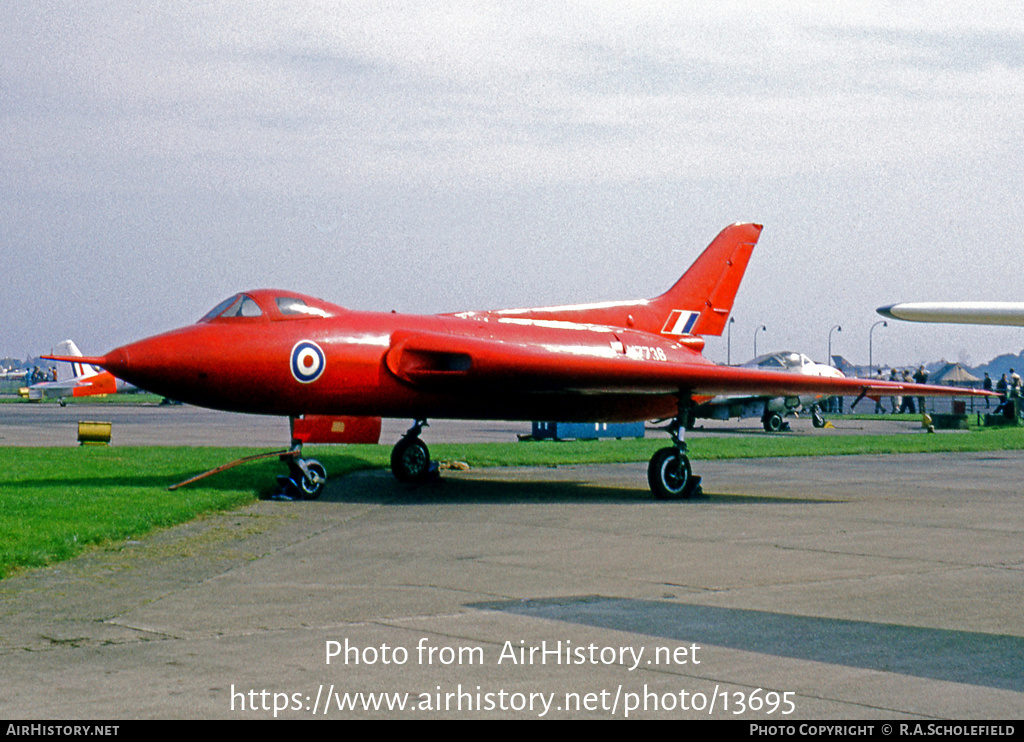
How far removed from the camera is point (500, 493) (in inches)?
634

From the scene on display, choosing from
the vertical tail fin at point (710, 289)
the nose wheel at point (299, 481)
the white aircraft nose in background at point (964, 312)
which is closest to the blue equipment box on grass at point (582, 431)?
the vertical tail fin at point (710, 289)

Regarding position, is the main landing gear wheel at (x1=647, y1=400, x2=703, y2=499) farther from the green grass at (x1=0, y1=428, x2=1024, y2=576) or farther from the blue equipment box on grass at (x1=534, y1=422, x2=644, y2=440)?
the blue equipment box on grass at (x1=534, y1=422, x2=644, y2=440)

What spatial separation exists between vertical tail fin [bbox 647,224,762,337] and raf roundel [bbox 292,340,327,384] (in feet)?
23.8

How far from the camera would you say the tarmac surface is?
5.13m

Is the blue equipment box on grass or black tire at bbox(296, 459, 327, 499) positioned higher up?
the blue equipment box on grass

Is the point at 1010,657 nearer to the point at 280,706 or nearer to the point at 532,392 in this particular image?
the point at 280,706

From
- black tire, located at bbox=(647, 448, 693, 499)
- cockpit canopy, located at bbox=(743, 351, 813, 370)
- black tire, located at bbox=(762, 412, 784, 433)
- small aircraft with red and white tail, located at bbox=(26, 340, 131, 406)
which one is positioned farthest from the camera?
small aircraft with red and white tail, located at bbox=(26, 340, 131, 406)

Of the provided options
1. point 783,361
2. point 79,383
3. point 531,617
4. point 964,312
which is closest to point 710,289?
point 964,312

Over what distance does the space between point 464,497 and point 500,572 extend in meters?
6.51

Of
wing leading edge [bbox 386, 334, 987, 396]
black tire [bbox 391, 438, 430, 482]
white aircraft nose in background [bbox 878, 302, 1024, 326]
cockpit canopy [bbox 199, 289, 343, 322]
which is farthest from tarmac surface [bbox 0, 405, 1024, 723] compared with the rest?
black tire [bbox 391, 438, 430, 482]

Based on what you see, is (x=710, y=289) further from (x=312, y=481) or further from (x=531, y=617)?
(x=531, y=617)

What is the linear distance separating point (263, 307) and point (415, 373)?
2.26 meters
